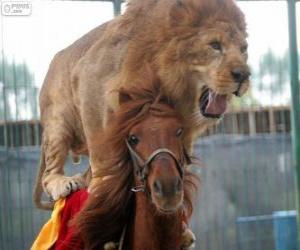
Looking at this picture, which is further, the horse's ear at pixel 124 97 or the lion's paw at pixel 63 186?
the lion's paw at pixel 63 186

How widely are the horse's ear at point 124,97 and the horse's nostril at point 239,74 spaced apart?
0.38 metres

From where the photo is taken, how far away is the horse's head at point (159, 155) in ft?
8.08

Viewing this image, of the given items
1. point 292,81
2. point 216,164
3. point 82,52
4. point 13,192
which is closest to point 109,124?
point 82,52

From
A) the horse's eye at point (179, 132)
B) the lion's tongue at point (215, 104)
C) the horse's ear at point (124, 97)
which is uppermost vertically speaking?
the horse's ear at point (124, 97)

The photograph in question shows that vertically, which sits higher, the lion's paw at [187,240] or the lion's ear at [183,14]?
the lion's ear at [183,14]

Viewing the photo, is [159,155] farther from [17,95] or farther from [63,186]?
[17,95]

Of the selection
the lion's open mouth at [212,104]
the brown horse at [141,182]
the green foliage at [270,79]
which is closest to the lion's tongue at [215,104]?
the lion's open mouth at [212,104]

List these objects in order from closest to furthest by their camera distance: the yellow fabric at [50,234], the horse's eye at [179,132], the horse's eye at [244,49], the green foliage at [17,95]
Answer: the horse's eye at [179,132]
the horse's eye at [244,49]
the yellow fabric at [50,234]
the green foliage at [17,95]

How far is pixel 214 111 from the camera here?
9.26 ft

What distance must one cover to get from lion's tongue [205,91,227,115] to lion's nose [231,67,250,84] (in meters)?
0.10

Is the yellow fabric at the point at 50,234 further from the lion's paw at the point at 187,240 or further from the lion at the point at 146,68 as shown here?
the lion's paw at the point at 187,240

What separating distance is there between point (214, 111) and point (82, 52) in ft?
3.29

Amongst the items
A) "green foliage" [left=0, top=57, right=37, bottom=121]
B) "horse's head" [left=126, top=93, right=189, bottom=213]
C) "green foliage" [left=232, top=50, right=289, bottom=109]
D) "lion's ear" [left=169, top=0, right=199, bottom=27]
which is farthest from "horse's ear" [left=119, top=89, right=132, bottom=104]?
"green foliage" [left=232, top=50, right=289, bottom=109]

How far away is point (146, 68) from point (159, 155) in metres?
0.51
